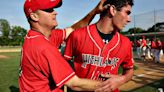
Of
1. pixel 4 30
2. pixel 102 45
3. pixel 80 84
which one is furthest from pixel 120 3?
pixel 4 30

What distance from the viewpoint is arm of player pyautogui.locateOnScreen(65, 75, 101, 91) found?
275 centimetres

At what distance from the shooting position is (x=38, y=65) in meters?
2.66

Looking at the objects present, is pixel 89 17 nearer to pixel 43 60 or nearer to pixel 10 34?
pixel 43 60

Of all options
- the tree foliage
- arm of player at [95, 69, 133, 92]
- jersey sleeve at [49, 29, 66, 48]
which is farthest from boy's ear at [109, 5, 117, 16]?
the tree foliage

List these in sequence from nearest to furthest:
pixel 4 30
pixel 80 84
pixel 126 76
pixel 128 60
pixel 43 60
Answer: pixel 43 60 → pixel 80 84 → pixel 126 76 → pixel 128 60 → pixel 4 30

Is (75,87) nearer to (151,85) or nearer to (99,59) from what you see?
(99,59)

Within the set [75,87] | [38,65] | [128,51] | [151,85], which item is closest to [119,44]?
[128,51]

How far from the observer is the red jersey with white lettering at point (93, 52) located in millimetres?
3621

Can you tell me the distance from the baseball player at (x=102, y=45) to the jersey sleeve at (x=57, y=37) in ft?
0.34

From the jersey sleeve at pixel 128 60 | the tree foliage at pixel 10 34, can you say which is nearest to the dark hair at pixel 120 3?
the jersey sleeve at pixel 128 60

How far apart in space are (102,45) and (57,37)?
64 cm

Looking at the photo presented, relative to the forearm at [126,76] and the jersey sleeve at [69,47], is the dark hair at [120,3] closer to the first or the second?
the jersey sleeve at [69,47]

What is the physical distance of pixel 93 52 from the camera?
3641mm

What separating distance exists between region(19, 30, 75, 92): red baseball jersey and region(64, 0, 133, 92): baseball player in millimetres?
892
